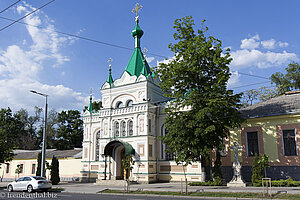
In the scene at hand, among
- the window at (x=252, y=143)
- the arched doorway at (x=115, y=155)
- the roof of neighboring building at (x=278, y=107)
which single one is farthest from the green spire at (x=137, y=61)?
the window at (x=252, y=143)

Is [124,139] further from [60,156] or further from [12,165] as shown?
[12,165]

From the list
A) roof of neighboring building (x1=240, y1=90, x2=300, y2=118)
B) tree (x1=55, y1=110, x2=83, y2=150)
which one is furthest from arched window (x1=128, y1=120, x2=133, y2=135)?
tree (x1=55, y1=110, x2=83, y2=150)

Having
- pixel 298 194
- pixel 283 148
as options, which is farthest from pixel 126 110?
pixel 298 194

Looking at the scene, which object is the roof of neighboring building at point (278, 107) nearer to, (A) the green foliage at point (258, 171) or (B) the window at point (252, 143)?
(B) the window at point (252, 143)

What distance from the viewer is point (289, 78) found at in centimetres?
4050

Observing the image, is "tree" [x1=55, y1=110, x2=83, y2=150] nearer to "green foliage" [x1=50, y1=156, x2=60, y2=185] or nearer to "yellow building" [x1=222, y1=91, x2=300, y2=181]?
"green foliage" [x1=50, y1=156, x2=60, y2=185]

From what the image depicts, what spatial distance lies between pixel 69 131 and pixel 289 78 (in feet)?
138

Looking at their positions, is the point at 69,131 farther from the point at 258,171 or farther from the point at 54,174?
the point at 258,171

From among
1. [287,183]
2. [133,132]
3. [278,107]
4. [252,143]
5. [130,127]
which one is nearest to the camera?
[287,183]

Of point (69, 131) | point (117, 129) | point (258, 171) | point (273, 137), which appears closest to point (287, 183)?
point (258, 171)

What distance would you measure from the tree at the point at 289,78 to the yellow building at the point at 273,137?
15856mm

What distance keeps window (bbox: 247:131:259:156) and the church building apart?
192 inches

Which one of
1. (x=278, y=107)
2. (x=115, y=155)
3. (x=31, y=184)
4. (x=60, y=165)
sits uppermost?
(x=278, y=107)

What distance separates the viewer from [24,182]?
21172mm
